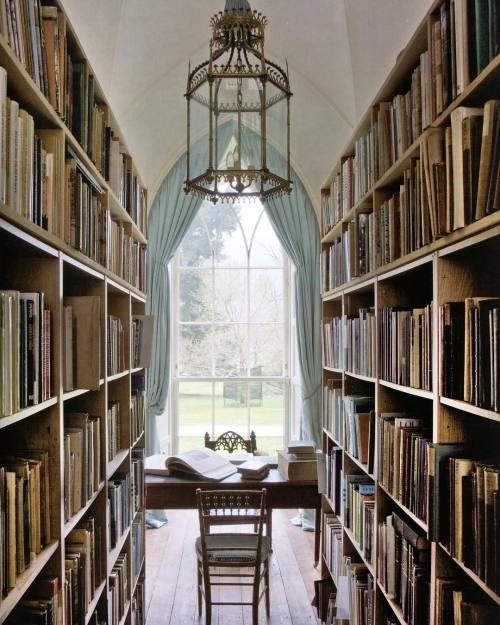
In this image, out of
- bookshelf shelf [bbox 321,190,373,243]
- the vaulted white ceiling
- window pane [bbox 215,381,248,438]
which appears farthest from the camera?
window pane [bbox 215,381,248,438]

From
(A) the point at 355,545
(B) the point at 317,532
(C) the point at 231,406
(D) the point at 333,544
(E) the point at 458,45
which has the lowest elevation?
(B) the point at 317,532

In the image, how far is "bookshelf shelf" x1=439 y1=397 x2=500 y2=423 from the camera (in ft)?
4.20

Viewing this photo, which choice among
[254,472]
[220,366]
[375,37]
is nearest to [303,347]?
[220,366]

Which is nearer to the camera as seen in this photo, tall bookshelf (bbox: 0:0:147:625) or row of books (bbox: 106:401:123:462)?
tall bookshelf (bbox: 0:0:147:625)

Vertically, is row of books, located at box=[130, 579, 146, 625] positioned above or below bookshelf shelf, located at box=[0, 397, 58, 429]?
below

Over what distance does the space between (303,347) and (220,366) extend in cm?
94

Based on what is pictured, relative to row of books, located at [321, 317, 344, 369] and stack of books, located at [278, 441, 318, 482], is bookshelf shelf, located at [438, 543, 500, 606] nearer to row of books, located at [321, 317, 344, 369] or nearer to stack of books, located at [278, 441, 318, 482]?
row of books, located at [321, 317, 344, 369]

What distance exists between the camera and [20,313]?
4.58 ft

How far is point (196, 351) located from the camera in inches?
229

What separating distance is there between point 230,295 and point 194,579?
8.80 feet

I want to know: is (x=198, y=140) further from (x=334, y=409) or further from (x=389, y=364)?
(x=389, y=364)

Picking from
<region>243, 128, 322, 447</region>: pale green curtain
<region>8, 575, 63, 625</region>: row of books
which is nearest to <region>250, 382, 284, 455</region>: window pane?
<region>243, 128, 322, 447</region>: pale green curtain

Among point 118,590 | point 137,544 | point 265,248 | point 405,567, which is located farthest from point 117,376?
point 265,248

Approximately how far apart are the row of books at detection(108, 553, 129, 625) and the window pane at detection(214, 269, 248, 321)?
3093 mm
